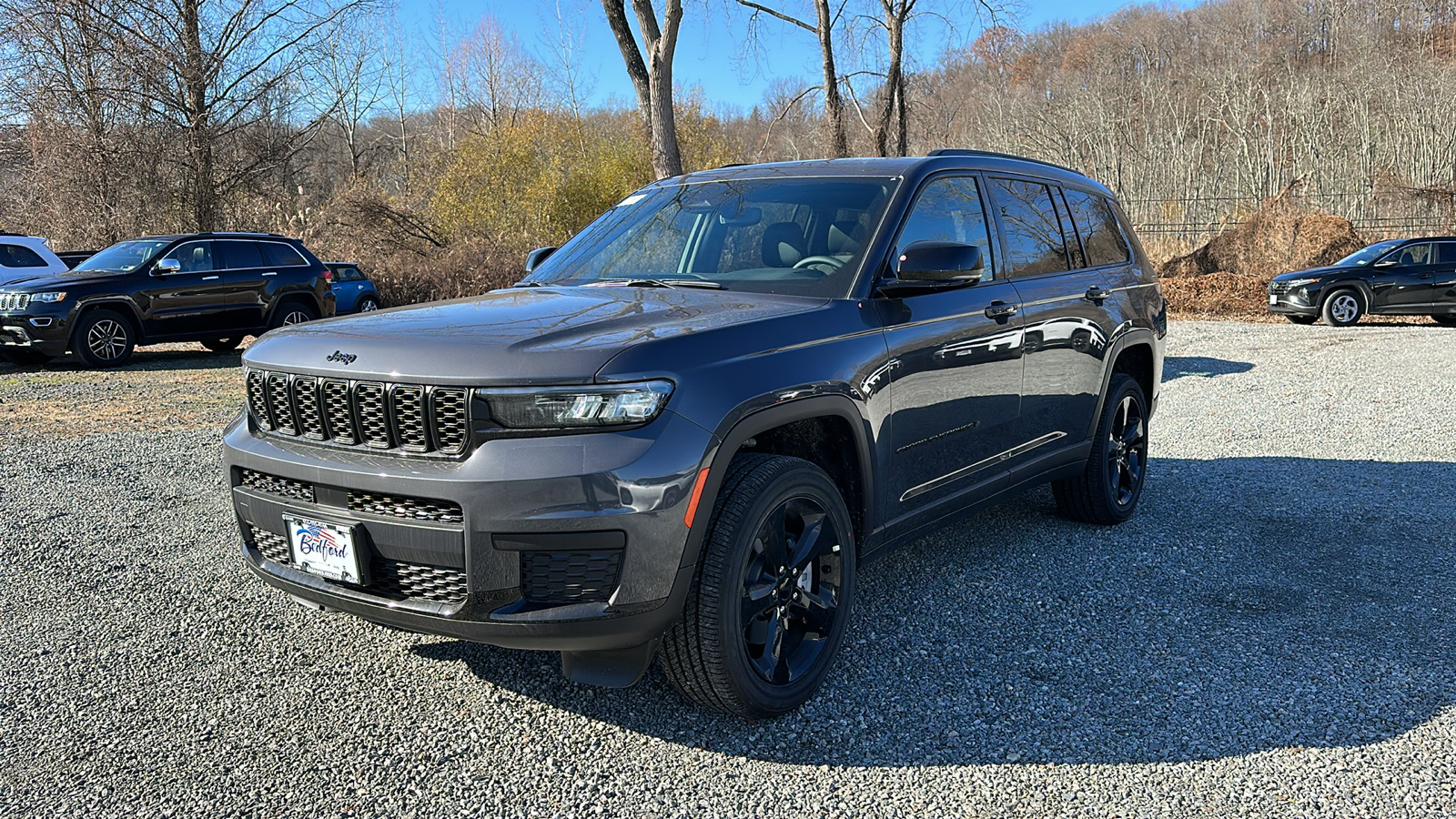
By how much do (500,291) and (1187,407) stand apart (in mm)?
7534

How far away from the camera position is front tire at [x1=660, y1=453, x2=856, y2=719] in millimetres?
3031

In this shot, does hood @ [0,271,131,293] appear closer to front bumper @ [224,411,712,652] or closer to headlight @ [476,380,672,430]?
front bumper @ [224,411,712,652]

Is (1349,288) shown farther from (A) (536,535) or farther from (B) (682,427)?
(A) (536,535)

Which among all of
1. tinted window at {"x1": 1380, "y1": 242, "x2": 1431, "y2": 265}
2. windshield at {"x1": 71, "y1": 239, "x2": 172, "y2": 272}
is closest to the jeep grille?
windshield at {"x1": 71, "y1": 239, "x2": 172, "y2": 272}

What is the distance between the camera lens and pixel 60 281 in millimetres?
12773

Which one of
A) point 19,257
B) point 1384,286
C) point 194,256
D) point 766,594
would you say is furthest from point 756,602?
point 1384,286

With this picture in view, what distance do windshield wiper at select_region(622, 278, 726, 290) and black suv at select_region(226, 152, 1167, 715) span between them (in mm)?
14

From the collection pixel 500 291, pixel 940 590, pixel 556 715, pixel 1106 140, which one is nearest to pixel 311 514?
pixel 556 715

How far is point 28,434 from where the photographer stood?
8.57 metres

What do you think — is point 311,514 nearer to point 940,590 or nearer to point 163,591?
point 163,591

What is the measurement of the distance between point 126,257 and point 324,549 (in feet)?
41.9

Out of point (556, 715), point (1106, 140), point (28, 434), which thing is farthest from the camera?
point (1106, 140)

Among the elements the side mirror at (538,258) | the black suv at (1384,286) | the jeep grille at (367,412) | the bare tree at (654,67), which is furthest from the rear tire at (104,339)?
the black suv at (1384,286)

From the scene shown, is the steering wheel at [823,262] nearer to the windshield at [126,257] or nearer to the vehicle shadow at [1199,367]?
the vehicle shadow at [1199,367]
